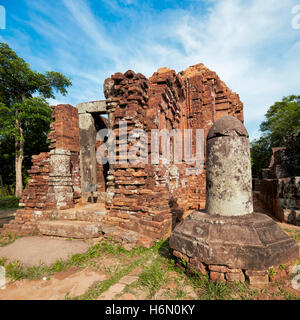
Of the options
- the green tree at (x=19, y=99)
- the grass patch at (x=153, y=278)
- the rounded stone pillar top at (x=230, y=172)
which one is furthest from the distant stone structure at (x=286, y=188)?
the green tree at (x=19, y=99)

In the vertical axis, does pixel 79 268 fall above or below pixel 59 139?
below

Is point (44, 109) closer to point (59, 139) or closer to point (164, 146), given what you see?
point (59, 139)

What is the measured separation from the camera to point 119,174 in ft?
14.9

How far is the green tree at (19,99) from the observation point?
1330 centimetres

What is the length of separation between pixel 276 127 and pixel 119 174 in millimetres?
24176

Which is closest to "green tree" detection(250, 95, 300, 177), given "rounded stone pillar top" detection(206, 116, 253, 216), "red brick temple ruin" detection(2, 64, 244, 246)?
"red brick temple ruin" detection(2, 64, 244, 246)

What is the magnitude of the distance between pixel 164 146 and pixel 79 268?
144 inches

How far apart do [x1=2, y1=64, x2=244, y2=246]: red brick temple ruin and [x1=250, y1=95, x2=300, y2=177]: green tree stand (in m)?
17.1

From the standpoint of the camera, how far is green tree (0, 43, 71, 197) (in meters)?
13.3

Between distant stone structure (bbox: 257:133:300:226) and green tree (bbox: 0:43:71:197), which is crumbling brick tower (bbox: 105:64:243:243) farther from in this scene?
green tree (bbox: 0:43:71:197)

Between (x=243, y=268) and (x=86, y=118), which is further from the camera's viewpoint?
(x=86, y=118)

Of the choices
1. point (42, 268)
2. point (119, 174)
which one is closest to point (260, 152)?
point (119, 174)
